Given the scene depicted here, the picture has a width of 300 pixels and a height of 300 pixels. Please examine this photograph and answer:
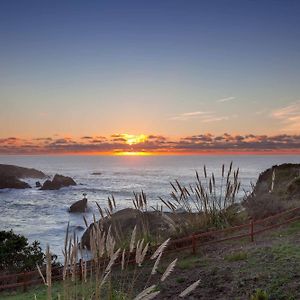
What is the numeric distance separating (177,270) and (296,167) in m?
20.1

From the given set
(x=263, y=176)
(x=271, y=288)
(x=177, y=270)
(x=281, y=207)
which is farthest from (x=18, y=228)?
(x=271, y=288)

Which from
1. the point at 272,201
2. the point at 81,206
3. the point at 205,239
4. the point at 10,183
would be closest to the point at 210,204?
the point at 205,239

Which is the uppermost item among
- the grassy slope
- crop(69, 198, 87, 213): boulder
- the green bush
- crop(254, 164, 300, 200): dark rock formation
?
crop(254, 164, 300, 200): dark rock formation

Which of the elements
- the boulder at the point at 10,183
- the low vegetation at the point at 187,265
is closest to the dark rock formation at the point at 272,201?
the low vegetation at the point at 187,265

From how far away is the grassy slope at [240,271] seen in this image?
25.1 feet

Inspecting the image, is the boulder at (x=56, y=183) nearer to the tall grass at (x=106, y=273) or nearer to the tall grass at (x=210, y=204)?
the tall grass at (x=210, y=204)

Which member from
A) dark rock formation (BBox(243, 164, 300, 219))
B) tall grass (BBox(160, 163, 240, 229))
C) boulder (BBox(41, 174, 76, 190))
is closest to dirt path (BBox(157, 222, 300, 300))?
tall grass (BBox(160, 163, 240, 229))

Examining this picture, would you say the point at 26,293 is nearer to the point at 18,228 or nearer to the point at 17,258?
the point at 17,258

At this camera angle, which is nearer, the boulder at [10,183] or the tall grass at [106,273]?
the tall grass at [106,273]

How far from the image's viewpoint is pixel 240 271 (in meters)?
8.68

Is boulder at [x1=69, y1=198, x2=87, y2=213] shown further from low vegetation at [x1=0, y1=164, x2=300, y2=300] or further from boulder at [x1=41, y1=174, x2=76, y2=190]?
low vegetation at [x1=0, y1=164, x2=300, y2=300]

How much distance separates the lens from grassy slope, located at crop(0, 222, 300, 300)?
765 cm

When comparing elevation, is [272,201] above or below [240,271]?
above

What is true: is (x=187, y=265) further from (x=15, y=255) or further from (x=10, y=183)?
(x=10, y=183)
